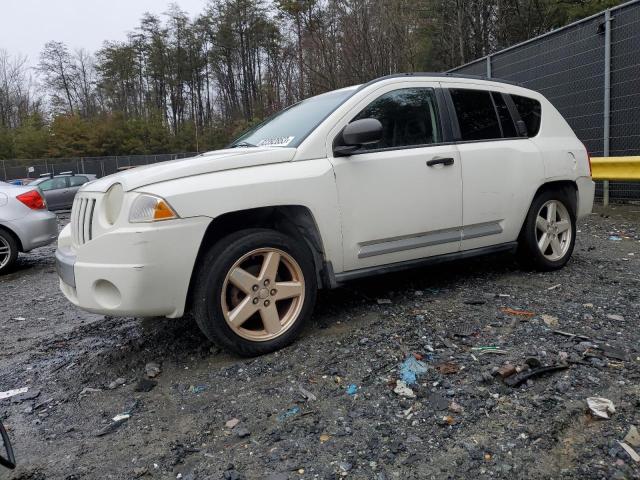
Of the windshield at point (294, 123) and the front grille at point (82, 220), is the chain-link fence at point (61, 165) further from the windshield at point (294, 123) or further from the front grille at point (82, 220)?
the front grille at point (82, 220)

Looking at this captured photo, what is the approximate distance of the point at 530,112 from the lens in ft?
15.4

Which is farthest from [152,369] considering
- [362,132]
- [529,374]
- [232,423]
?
[529,374]

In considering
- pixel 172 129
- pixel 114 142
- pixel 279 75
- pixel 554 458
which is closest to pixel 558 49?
pixel 554 458

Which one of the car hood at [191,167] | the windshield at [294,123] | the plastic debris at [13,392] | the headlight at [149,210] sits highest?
the windshield at [294,123]

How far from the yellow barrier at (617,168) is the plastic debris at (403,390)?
22.2 feet

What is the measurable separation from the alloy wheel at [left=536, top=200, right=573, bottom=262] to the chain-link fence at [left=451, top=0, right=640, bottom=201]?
4446 mm

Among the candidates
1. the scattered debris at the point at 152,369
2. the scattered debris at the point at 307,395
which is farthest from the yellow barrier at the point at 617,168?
the scattered debris at the point at 152,369

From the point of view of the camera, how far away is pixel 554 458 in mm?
2025

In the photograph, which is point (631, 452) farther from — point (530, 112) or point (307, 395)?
point (530, 112)

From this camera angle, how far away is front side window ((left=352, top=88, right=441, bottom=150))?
12.2 ft

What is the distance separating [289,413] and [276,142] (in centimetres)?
197

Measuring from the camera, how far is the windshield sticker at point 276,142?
3.52 meters

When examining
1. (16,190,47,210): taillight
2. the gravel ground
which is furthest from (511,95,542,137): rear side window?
(16,190,47,210): taillight

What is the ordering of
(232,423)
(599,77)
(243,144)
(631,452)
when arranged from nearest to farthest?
(631,452), (232,423), (243,144), (599,77)
